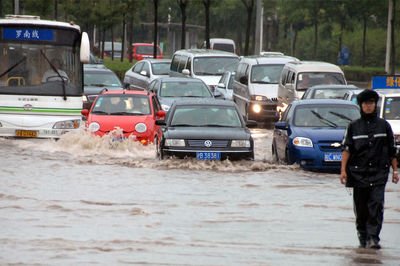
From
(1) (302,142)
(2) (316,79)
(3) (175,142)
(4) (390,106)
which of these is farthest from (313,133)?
(2) (316,79)

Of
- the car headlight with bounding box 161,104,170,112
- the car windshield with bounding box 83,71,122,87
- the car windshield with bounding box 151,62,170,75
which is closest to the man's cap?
the car headlight with bounding box 161,104,170,112

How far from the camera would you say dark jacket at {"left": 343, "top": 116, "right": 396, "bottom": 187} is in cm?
1338

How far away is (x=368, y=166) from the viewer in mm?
13414

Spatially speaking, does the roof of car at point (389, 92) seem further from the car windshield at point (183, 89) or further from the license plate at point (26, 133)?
the license plate at point (26, 133)

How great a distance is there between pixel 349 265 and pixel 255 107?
949 inches

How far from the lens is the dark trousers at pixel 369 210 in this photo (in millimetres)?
13305

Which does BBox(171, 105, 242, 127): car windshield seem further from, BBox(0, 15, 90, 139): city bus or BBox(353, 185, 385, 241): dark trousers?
BBox(353, 185, 385, 241): dark trousers

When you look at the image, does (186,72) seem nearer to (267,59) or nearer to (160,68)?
(267,59)

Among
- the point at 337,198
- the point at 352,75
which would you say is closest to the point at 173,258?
the point at 337,198

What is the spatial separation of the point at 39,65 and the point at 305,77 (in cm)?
1079

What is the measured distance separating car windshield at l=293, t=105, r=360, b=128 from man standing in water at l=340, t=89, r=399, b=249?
10.1 metres

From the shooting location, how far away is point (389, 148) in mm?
13469

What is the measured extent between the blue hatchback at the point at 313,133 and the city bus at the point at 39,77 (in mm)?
4582

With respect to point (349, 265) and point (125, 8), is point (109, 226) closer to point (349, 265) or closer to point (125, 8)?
point (349, 265)
